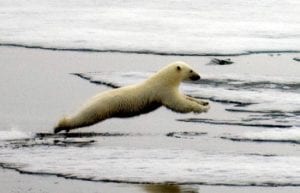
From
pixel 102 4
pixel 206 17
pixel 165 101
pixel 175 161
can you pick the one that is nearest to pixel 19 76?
pixel 165 101

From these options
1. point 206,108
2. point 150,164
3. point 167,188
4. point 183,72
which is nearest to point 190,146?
point 150,164

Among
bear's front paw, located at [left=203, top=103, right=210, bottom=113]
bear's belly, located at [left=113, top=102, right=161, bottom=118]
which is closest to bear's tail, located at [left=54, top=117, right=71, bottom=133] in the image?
bear's belly, located at [left=113, top=102, right=161, bottom=118]

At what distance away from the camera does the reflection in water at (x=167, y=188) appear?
739cm

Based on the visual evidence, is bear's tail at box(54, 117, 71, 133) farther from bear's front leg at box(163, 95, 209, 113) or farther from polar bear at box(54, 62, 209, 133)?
bear's front leg at box(163, 95, 209, 113)

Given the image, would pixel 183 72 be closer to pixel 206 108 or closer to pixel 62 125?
pixel 206 108

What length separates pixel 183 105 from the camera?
1009 centimetres

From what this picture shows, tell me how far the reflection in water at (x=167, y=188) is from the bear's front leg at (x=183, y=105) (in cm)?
259

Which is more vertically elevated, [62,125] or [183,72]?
[183,72]

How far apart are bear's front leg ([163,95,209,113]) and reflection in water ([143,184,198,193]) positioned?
259 centimetres

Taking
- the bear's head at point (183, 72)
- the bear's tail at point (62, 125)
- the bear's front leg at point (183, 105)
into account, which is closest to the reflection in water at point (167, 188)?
the bear's tail at point (62, 125)

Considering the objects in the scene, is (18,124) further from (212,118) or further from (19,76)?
(19,76)

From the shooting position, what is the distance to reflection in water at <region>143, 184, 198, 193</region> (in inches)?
291

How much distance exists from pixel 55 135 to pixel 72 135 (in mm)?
187

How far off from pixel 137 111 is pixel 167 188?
2.65 metres
